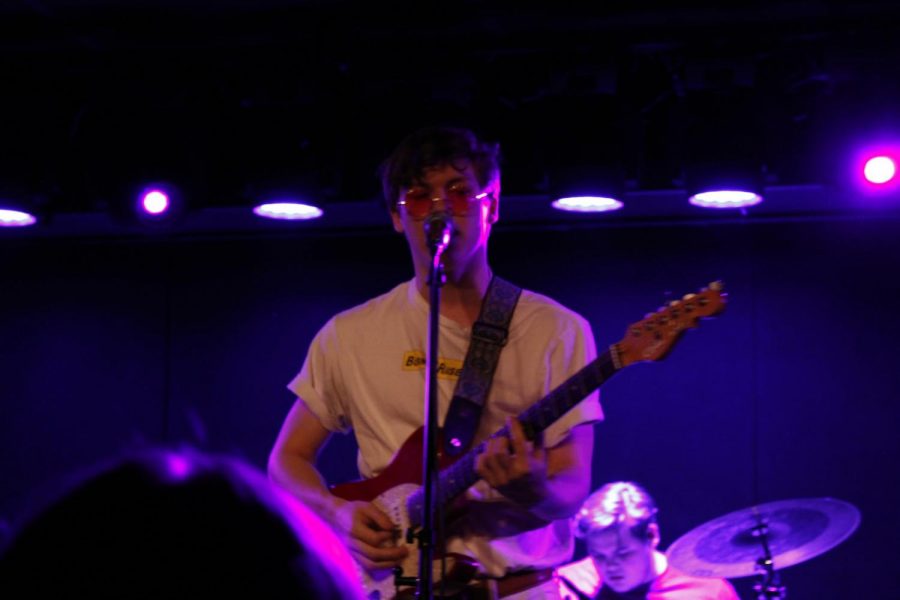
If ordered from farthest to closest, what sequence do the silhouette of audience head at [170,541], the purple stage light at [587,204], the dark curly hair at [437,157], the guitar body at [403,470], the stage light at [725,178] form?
the purple stage light at [587,204] → the stage light at [725,178] → the dark curly hair at [437,157] → the guitar body at [403,470] → the silhouette of audience head at [170,541]

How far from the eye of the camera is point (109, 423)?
23.2 feet

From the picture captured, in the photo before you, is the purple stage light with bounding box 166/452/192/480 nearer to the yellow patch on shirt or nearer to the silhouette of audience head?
the silhouette of audience head

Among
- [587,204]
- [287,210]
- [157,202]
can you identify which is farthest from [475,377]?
[157,202]

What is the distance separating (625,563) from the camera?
202 inches

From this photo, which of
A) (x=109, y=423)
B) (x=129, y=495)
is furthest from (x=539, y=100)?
(x=129, y=495)

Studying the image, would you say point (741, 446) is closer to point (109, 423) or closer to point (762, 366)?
point (762, 366)

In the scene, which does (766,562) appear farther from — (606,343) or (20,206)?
(20,206)

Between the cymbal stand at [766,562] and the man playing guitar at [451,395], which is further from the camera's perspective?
the cymbal stand at [766,562]

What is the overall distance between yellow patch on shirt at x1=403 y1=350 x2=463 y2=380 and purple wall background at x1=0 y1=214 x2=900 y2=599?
2.77 m

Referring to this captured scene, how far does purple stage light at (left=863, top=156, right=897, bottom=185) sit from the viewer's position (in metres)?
5.03

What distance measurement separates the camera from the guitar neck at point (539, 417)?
2898 mm

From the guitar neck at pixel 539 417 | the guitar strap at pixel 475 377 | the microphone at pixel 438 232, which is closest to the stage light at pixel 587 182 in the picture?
the guitar strap at pixel 475 377

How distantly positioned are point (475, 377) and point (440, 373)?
0.47 ft

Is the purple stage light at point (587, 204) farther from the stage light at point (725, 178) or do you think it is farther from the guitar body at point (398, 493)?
the guitar body at point (398, 493)
